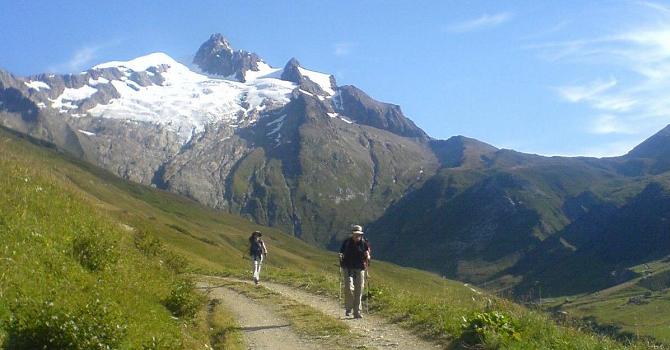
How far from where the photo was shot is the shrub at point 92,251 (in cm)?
1667

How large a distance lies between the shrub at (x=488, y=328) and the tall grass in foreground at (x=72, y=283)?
690 centimetres

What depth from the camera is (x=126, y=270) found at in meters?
18.3

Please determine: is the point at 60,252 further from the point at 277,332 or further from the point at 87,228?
the point at 277,332

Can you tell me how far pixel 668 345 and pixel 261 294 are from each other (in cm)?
1867

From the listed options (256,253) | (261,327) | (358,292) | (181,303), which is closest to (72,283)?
(181,303)

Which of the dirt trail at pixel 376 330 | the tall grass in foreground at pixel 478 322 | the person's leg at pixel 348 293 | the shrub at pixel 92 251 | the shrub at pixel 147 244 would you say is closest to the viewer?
the tall grass in foreground at pixel 478 322

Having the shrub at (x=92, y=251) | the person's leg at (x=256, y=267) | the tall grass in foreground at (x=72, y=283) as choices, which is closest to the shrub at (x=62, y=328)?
the tall grass in foreground at (x=72, y=283)

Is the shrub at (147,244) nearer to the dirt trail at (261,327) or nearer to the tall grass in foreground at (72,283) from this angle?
the dirt trail at (261,327)

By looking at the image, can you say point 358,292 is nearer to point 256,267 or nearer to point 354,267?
point 354,267

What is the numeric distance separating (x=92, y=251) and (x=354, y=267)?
29.2 feet

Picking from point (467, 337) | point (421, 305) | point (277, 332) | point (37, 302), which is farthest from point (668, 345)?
point (37, 302)

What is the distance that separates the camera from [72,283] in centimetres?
1423

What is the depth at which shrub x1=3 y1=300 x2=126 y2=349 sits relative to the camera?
1109 centimetres

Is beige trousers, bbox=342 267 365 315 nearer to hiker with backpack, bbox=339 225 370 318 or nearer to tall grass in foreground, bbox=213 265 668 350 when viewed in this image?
hiker with backpack, bbox=339 225 370 318
